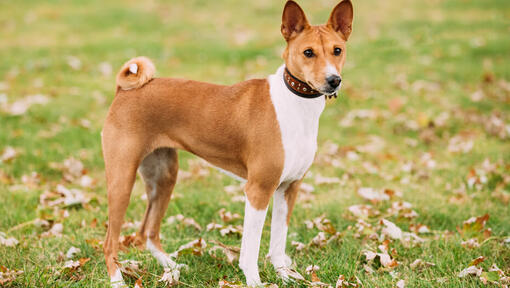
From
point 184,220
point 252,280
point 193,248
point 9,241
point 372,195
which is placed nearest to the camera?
point 252,280

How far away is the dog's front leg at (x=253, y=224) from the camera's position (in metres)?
3.11

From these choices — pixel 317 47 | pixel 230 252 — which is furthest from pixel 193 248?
pixel 317 47

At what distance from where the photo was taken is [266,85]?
129 inches

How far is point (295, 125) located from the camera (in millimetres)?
3090

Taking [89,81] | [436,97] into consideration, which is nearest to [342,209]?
[436,97]

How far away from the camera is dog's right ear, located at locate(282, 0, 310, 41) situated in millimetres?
3068

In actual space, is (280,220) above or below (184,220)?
above

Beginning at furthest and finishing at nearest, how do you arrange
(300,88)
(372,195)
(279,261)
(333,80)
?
(372,195), (279,261), (300,88), (333,80)

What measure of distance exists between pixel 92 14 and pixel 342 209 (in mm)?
9601

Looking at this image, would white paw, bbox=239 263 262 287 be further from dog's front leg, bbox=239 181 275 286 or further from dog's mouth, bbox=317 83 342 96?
dog's mouth, bbox=317 83 342 96

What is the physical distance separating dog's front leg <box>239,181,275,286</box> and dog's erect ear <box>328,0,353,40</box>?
3.57 ft

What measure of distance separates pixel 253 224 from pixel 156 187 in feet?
3.08

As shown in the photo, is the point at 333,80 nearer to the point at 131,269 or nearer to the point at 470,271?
the point at 470,271

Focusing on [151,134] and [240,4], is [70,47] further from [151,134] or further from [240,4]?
[151,134]
